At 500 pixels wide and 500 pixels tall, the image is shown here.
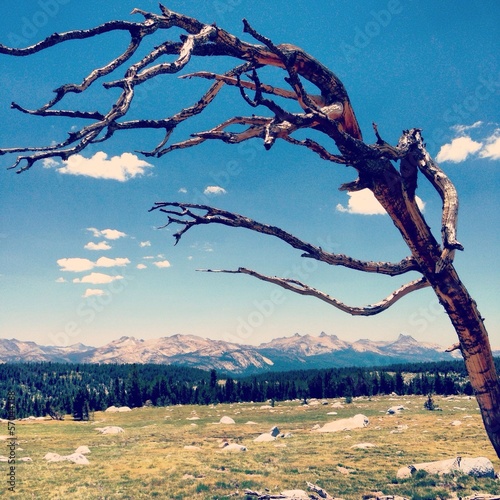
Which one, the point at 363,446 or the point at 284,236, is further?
the point at 363,446

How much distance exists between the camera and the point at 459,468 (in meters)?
26.7

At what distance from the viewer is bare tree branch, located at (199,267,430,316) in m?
4.14

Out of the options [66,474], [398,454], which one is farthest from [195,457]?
[398,454]

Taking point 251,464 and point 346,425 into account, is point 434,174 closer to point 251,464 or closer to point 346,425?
point 251,464

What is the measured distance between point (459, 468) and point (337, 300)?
28212 mm

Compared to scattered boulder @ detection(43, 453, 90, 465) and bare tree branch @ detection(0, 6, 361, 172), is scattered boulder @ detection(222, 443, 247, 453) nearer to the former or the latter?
scattered boulder @ detection(43, 453, 90, 465)

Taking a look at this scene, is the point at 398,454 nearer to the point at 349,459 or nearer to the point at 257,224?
the point at 349,459

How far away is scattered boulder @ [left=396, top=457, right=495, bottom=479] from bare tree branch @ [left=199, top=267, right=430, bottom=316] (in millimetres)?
26750

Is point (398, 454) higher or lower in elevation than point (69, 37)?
lower

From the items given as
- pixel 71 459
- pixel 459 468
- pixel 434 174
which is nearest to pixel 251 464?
pixel 459 468

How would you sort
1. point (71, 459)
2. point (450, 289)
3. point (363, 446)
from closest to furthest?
point (450, 289) < point (71, 459) < point (363, 446)

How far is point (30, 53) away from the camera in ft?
8.76

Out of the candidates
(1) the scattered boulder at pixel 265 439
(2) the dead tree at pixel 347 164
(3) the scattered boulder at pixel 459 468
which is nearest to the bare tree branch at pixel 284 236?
(2) the dead tree at pixel 347 164

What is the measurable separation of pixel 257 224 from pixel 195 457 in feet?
120
